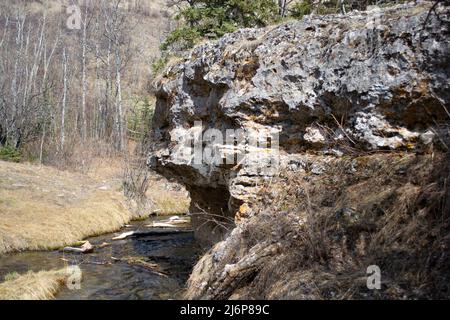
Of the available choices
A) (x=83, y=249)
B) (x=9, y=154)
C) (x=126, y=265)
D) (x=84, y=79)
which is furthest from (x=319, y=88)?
(x=84, y=79)

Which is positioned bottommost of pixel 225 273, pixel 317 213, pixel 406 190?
pixel 225 273

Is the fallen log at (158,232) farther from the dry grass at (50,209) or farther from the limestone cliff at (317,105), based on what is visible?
the limestone cliff at (317,105)

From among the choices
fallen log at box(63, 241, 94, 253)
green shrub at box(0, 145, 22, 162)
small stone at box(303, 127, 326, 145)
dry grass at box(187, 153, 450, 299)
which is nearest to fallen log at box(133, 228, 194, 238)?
fallen log at box(63, 241, 94, 253)

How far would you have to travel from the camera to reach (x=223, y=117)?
7809 mm

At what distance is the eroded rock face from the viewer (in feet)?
18.8

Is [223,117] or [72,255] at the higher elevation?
[223,117]

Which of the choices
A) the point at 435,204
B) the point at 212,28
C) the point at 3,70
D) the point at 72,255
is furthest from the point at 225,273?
the point at 3,70

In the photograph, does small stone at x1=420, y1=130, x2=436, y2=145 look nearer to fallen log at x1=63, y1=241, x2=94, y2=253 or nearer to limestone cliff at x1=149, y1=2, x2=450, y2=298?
limestone cliff at x1=149, y1=2, x2=450, y2=298

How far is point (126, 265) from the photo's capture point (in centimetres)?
942

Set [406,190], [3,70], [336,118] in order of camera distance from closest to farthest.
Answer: [406,190]
[336,118]
[3,70]

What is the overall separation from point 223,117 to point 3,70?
79.5ft

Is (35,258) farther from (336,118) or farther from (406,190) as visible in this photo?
(406,190)

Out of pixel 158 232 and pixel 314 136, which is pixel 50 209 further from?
pixel 314 136

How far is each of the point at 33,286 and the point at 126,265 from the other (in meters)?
2.25
